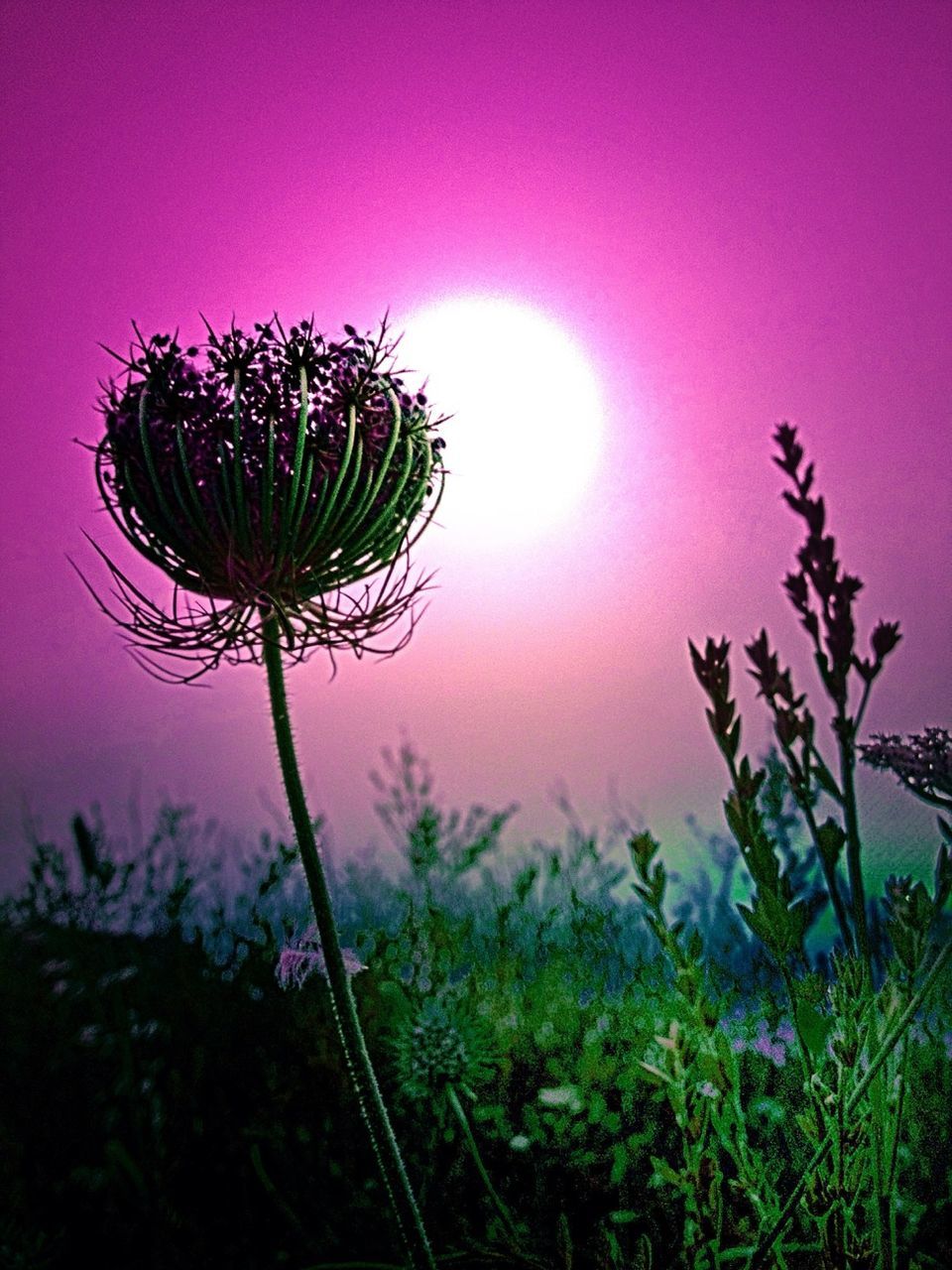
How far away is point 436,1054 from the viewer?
5.27ft

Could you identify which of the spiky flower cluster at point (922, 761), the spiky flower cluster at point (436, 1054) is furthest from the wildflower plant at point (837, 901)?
the spiky flower cluster at point (436, 1054)

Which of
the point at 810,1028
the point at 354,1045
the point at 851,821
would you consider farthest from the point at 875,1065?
the point at 354,1045

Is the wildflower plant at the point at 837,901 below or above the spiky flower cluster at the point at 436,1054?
above

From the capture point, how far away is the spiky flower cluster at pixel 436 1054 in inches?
62.6

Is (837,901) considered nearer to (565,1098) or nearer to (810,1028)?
(810,1028)

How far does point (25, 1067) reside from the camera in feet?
6.40

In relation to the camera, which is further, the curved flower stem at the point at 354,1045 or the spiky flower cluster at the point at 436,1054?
the spiky flower cluster at the point at 436,1054

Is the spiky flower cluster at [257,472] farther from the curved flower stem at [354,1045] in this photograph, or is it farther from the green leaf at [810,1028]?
the green leaf at [810,1028]

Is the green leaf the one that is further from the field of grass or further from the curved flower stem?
the curved flower stem

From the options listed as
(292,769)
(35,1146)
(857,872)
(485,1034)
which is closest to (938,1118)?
(485,1034)

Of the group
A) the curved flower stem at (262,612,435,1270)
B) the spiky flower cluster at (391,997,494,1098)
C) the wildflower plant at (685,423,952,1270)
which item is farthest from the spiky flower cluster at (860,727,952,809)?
the spiky flower cluster at (391,997,494,1098)

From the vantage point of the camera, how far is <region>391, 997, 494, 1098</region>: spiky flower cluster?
5.22ft

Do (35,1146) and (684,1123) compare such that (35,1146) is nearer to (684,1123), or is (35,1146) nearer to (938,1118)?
(684,1123)

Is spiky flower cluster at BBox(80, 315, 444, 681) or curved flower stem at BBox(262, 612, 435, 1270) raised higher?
spiky flower cluster at BBox(80, 315, 444, 681)
